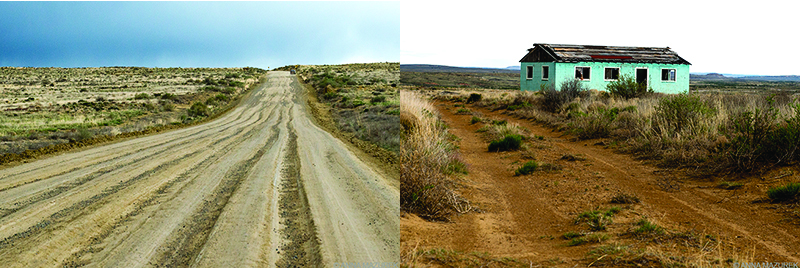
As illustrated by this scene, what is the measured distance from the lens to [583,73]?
2836cm

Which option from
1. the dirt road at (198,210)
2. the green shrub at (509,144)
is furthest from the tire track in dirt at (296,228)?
the green shrub at (509,144)

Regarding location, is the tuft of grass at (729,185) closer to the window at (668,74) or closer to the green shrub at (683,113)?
the green shrub at (683,113)

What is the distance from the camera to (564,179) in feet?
27.3

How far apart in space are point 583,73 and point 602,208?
938 inches

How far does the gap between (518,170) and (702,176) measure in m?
2.89

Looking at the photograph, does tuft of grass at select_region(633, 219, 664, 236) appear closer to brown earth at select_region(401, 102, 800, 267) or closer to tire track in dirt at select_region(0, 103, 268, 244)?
brown earth at select_region(401, 102, 800, 267)

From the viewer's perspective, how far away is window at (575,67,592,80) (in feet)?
92.4

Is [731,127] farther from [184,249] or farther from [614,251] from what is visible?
[184,249]

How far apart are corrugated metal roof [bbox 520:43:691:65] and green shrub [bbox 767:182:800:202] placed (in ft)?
71.3

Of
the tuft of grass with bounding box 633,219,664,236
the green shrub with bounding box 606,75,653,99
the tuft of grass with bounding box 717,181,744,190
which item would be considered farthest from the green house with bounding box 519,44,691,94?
the tuft of grass with bounding box 633,219,664,236

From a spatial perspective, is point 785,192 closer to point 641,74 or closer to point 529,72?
point 641,74

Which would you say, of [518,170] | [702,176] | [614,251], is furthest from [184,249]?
[702,176]

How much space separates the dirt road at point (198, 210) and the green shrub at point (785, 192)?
4874mm

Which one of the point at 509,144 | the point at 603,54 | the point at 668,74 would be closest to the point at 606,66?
the point at 603,54
